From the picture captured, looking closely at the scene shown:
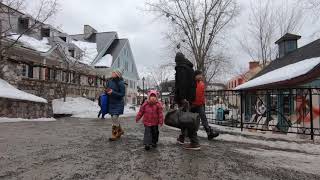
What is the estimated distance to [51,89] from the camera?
86.6 ft

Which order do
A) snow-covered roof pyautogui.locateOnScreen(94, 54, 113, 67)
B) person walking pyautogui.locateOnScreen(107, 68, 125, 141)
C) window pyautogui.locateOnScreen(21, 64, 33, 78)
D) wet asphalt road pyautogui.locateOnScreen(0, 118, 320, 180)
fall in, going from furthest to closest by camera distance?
snow-covered roof pyautogui.locateOnScreen(94, 54, 113, 67), window pyautogui.locateOnScreen(21, 64, 33, 78), person walking pyautogui.locateOnScreen(107, 68, 125, 141), wet asphalt road pyautogui.locateOnScreen(0, 118, 320, 180)

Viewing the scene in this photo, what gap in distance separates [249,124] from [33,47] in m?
25.3

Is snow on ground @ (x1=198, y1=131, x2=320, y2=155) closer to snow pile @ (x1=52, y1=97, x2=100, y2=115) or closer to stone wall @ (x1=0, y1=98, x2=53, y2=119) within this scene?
stone wall @ (x1=0, y1=98, x2=53, y2=119)

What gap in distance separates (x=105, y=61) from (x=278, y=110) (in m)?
38.4

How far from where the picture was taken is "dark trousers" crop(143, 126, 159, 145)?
719 centimetres

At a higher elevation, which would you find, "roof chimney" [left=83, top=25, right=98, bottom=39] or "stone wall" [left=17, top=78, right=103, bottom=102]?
"roof chimney" [left=83, top=25, right=98, bottom=39]

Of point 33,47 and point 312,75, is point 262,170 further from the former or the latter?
point 33,47

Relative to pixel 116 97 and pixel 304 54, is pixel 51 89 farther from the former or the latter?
pixel 116 97

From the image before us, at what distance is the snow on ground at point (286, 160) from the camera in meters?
6.11

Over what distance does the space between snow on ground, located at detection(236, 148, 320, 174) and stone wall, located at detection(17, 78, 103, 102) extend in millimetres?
18370

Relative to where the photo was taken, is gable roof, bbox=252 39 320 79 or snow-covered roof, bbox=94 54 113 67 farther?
snow-covered roof, bbox=94 54 113 67

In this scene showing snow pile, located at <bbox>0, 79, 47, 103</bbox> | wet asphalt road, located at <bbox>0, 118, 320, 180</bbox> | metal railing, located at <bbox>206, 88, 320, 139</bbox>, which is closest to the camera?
wet asphalt road, located at <bbox>0, 118, 320, 180</bbox>

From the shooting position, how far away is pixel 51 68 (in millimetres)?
26219

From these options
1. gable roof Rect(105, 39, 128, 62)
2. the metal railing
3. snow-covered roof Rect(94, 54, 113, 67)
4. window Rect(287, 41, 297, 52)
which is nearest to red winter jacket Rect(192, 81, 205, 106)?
the metal railing
